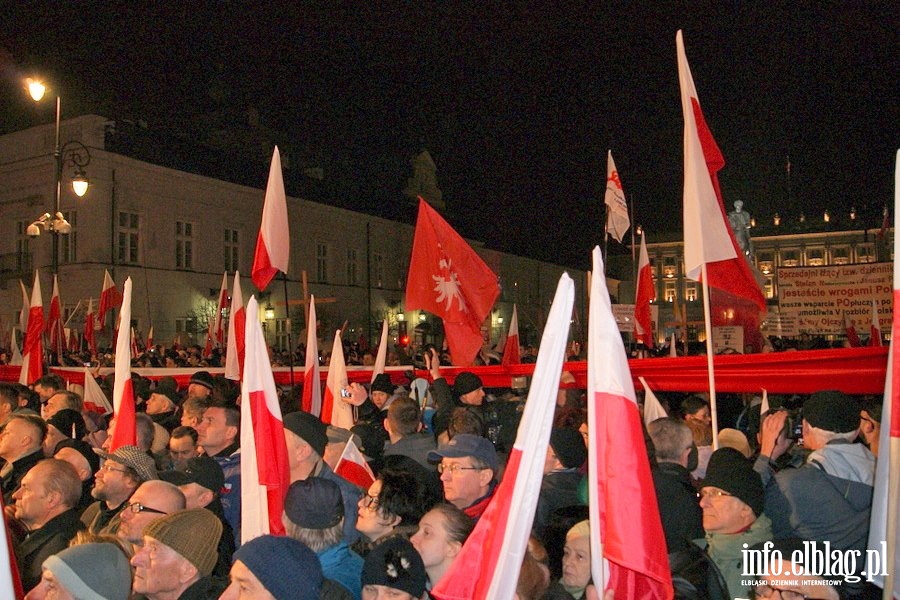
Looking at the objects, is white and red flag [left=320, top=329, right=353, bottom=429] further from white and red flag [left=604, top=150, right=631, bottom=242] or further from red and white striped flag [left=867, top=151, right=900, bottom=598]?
red and white striped flag [left=867, top=151, right=900, bottom=598]

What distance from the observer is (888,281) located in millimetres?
14094

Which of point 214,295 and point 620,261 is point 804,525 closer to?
point 214,295

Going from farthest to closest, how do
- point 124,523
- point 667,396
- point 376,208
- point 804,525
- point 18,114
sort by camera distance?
point 376,208
point 18,114
point 667,396
point 124,523
point 804,525

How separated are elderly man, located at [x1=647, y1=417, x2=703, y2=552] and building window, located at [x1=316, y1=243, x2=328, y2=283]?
3886cm

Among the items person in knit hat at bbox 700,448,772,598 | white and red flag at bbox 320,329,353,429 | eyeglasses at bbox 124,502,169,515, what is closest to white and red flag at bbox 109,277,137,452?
eyeglasses at bbox 124,502,169,515

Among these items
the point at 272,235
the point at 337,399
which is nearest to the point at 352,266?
the point at 272,235

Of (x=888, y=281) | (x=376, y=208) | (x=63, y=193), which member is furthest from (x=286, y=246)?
(x=376, y=208)

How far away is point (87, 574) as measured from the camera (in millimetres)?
3395

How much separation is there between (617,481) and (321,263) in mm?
41221

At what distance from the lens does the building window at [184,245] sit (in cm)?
3459

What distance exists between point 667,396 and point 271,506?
26.6 feet

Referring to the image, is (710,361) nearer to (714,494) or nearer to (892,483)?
(714,494)

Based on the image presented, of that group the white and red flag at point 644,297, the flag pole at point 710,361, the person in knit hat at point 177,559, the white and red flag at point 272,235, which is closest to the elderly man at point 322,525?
the person in knit hat at point 177,559

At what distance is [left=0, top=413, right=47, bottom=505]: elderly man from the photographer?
18.5ft
